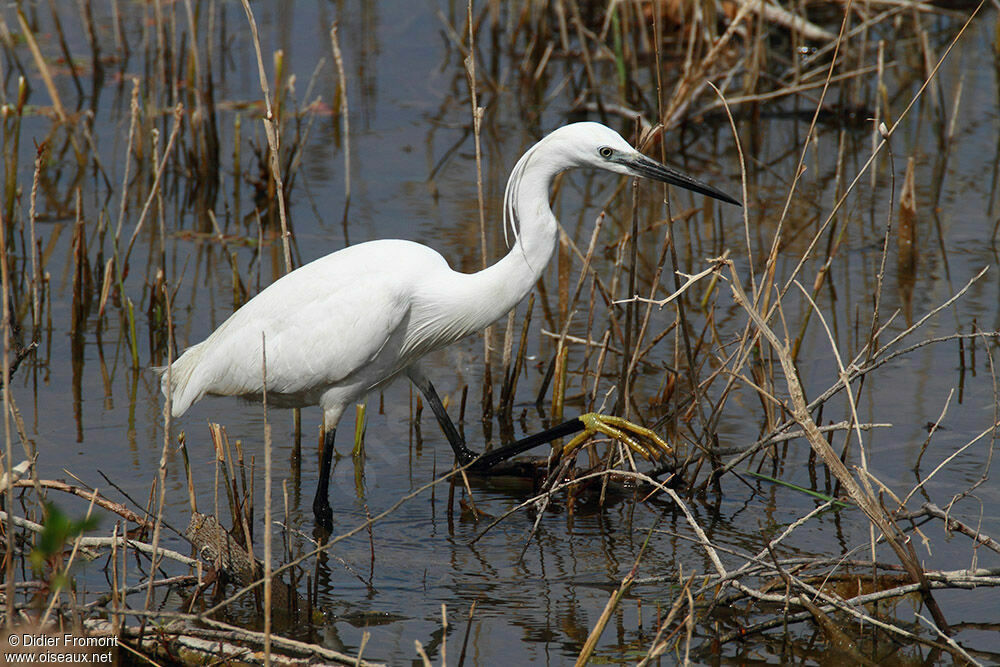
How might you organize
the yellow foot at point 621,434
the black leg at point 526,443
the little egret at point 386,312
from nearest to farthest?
the little egret at point 386,312 → the yellow foot at point 621,434 → the black leg at point 526,443

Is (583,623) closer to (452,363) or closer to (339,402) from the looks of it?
(339,402)

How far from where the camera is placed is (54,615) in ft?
9.39

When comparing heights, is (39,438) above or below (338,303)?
below

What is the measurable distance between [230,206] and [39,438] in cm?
292

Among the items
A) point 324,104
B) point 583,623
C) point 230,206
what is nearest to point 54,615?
point 583,623

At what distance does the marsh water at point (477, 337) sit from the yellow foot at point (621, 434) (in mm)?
265

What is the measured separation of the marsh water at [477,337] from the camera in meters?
3.73

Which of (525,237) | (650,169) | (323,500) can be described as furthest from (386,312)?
(650,169)

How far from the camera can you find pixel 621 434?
161 inches

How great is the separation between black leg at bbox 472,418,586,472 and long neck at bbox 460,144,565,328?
0.51 m

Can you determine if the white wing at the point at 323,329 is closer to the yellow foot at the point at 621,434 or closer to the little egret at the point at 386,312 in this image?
the little egret at the point at 386,312

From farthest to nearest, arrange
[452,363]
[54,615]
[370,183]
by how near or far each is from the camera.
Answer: [370,183], [452,363], [54,615]

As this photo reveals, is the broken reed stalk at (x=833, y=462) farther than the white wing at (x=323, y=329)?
No

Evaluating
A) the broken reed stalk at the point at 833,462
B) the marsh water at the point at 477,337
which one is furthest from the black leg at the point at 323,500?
the broken reed stalk at the point at 833,462
